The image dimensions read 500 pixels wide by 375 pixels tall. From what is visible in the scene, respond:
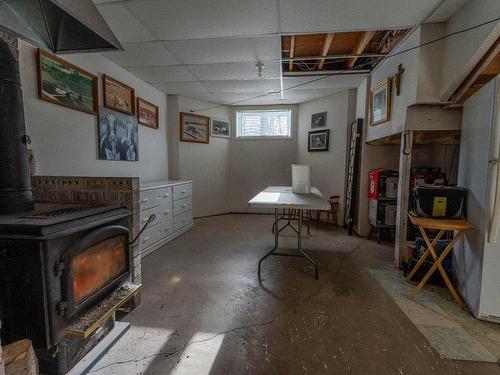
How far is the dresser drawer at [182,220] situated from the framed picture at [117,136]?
3.81ft

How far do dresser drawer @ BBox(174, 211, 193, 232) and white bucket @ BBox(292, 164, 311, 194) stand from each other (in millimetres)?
2048

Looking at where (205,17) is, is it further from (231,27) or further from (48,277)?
(48,277)

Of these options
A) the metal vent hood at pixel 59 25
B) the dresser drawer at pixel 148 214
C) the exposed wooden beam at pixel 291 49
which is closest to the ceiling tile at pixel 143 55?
the metal vent hood at pixel 59 25

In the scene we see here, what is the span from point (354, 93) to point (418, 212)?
9.72 feet

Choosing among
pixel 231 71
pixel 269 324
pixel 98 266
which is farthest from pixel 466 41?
pixel 98 266

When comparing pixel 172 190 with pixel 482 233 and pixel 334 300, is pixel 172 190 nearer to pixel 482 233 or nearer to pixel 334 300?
pixel 334 300

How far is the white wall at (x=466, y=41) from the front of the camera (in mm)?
1811

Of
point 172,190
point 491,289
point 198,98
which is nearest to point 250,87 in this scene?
point 198,98

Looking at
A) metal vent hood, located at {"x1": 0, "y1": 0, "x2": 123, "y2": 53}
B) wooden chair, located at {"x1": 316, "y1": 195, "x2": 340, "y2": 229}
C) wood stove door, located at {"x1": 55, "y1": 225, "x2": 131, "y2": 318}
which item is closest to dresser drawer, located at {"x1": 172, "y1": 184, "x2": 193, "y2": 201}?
wood stove door, located at {"x1": 55, "y1": 225, "x2": 131, "y2": 318}

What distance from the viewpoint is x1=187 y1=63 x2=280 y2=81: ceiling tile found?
3.37 m

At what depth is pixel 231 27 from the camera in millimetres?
2438

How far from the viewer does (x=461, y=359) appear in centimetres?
149

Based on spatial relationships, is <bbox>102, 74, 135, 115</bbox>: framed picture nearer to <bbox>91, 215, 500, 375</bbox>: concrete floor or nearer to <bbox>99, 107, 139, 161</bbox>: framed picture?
<bbox>99, 107, 139, 161</bbox>: framed picture

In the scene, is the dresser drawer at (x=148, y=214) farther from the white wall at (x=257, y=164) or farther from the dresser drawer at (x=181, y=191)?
the white wall at (x=257, y=164)
